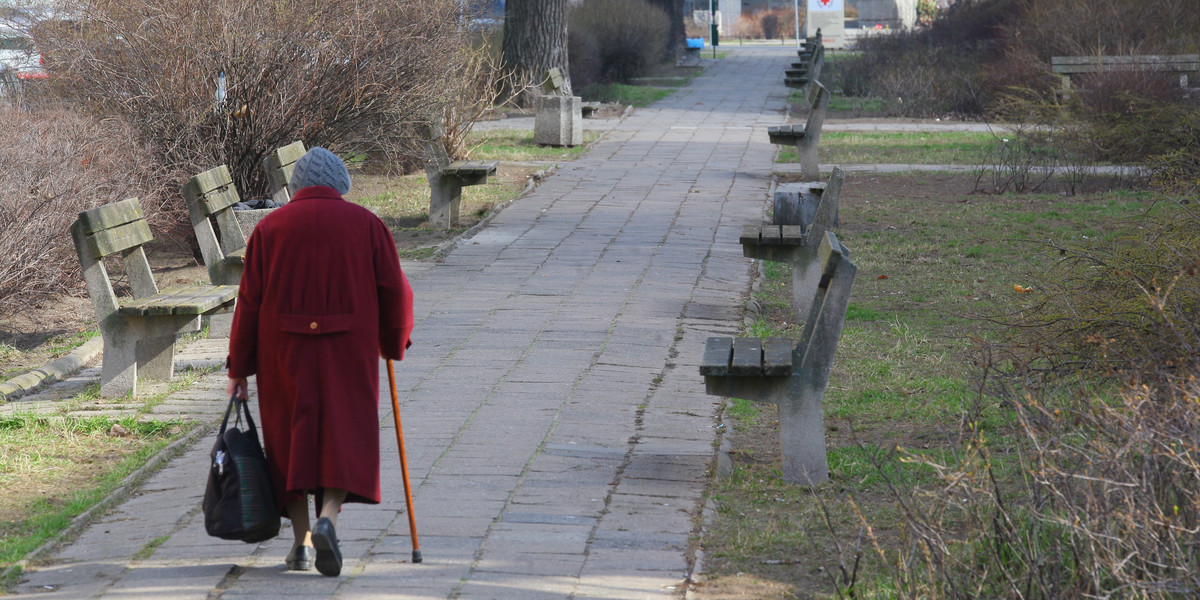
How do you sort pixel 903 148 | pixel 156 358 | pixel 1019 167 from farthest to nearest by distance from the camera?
pixel 903 148
pixel 1019 167
pixel 156 358

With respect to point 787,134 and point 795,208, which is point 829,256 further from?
point 787,134

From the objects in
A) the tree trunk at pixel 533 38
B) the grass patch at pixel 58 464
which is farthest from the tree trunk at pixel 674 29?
the grass patch at pixel 58 464

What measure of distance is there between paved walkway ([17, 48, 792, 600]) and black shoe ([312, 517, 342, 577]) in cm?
6

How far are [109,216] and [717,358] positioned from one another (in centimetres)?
332

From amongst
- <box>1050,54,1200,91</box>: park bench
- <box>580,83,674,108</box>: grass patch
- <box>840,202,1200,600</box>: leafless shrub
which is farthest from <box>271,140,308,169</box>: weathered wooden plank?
<box>580,83,674,108</box>: grass patch

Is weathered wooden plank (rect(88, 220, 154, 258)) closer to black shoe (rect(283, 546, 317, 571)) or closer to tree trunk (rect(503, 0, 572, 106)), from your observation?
black shoe (rect(283, 546, 317, 571))

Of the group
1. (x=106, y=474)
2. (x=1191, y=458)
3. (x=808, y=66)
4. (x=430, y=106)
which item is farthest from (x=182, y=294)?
(x=808, y=66)

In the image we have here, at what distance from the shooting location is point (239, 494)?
405 centimetres

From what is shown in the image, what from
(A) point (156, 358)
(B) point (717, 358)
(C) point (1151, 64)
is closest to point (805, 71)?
(C) point (1151, 64)

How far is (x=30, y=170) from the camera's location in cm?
866

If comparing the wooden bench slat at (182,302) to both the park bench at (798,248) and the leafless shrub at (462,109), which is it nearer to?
the park bench at (798,248)

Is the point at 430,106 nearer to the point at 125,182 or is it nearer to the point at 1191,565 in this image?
the point at 125,182

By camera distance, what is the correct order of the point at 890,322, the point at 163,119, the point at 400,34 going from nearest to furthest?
the point at 890,322, the point at 163,119, the point at 400,34

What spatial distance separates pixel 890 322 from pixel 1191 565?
4805mm
